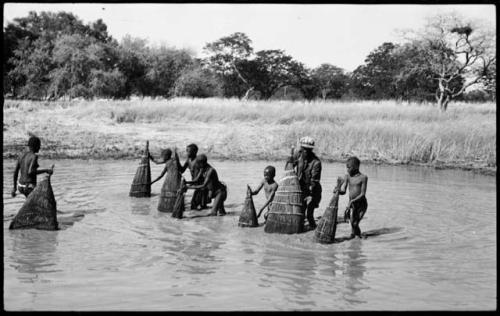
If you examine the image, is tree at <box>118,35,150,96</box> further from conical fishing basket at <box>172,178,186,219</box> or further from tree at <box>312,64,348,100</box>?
conical fishing basket at <box>172,178,186,219</box>

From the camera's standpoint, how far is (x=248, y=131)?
71.0 feet

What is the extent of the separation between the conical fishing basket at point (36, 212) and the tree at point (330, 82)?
155 ft

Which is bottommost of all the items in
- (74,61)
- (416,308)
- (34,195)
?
(416,308)

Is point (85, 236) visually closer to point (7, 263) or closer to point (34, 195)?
point (34, 195)

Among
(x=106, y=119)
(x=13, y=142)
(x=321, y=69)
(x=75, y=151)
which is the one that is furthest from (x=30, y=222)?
(x=321, y=69)

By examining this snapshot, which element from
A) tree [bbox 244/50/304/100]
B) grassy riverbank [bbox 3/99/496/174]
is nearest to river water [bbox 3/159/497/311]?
grassy riverbank [bbox 3/99/496/174]

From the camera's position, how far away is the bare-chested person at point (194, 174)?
399 inches

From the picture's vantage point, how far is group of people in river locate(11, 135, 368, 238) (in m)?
8.25

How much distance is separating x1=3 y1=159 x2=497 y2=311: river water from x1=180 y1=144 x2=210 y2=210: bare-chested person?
0.65m

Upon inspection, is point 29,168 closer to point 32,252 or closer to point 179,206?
point 32,252

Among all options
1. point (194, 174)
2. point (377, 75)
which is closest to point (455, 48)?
point (377, 75)

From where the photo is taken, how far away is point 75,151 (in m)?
18.3

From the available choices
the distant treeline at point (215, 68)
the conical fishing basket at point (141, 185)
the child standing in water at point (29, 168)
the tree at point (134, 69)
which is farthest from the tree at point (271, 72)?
the child standing in water at point (29, 168)
